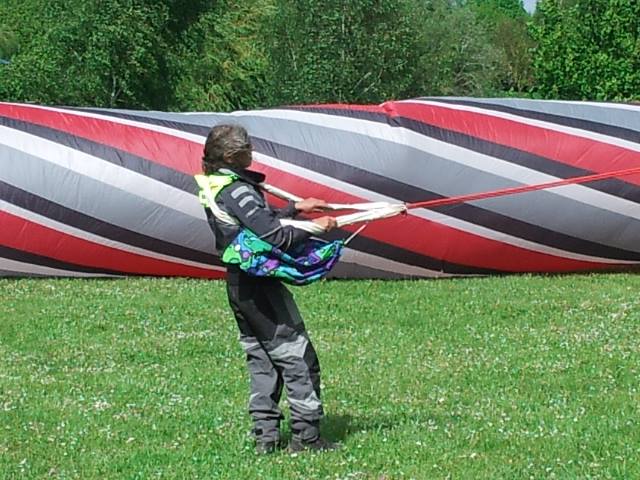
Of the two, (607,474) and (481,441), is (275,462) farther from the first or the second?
(607,474)

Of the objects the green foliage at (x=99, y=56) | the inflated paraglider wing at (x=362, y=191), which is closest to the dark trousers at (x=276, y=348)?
the inflated paraglider wing at (x=362, y=191)

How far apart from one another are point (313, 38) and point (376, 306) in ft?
82.0

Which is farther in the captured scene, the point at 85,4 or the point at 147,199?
the point at 85,4

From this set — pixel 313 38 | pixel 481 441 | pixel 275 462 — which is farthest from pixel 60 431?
pixel 313 38

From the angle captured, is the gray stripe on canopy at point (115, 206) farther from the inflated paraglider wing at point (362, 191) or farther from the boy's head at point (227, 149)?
the boy's head at point (227, 149)

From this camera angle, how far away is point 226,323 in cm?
984

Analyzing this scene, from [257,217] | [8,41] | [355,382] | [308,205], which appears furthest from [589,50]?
[257,217]

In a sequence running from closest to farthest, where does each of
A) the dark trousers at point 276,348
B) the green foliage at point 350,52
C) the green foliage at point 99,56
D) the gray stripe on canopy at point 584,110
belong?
1. the dark trousers at point 276,348
2. the gray stripe on canopy at point 584,110
3. the green foliage at point 99,56
4. the green foliage at point 350,52

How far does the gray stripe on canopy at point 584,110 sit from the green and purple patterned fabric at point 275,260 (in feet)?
26.3

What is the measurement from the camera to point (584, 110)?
13.0 meters

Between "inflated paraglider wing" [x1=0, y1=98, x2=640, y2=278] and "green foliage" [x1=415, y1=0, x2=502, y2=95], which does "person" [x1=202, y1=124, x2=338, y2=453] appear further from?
"green foliage" [x1=415, y1=0, x2=502, y2=95]

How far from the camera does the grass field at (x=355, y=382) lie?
5719 mm

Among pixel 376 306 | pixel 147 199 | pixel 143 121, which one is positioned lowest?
pixel 376 306

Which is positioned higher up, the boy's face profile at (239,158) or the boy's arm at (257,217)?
the boy's face profile at (239,158)
